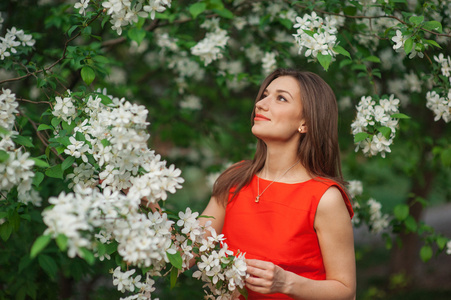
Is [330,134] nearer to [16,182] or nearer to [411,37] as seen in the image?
[411,37]

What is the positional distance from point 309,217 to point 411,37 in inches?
41.6

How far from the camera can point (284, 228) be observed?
2.35 meters

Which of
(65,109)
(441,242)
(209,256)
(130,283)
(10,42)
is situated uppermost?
(10,42)

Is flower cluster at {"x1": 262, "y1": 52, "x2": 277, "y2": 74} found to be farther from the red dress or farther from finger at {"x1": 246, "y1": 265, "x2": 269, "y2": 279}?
finger at {"x1": 246, "y1": 265, "x2": 269, "y2": 279}

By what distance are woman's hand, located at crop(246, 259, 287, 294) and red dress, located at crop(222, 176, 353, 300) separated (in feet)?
0.71

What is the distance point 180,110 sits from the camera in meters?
4.65

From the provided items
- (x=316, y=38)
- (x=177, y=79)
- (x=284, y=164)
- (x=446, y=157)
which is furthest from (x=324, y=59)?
(x=177, y=79)

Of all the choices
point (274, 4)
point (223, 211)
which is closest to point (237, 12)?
point (274, 4)

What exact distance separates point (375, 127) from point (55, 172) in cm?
164

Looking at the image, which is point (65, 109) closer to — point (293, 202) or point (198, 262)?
point (198, 262)

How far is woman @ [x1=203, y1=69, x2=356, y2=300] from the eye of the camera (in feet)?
7.47

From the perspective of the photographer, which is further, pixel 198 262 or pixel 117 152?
pixel 198 262

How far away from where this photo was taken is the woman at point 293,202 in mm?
2275

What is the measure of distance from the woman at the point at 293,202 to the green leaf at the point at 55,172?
0.93 m
